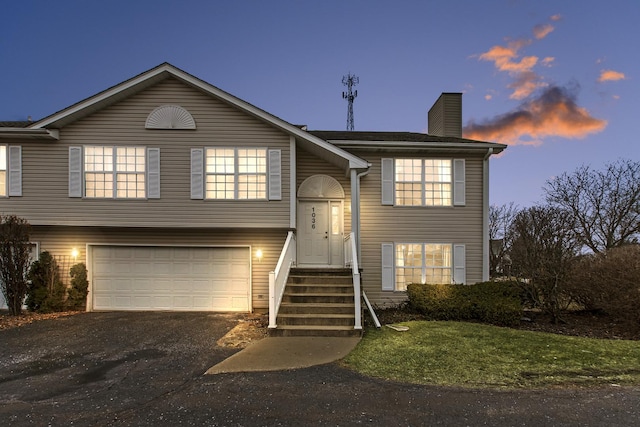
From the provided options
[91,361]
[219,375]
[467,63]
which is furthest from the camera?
[467,63]

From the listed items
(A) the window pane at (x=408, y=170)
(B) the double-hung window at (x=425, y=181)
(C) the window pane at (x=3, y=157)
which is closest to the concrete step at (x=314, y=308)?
(B) the double-hung window at (x=425, y=181)

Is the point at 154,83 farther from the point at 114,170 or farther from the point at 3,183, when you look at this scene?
the point at 3,183

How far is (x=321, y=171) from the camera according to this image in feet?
36.9

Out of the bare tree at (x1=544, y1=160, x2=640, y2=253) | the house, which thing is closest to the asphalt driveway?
the house

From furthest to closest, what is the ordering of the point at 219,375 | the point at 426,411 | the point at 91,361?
the point at 91,361 < the point at 219,375 < the point at 426,411

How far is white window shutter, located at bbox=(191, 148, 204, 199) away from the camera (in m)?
9.99

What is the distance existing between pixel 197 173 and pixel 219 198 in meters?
0.94

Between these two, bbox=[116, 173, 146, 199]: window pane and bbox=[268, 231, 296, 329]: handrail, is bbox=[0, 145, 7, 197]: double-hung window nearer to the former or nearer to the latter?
bbox=[116, 173, 146, 199]: window pane

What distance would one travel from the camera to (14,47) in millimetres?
33906

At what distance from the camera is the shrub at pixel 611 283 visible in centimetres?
864

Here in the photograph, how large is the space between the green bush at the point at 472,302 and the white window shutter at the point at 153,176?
8039 mm

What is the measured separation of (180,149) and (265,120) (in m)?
2.59

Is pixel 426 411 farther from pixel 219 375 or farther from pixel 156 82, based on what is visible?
pixel 156 82

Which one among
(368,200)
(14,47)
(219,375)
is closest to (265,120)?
(368,200)
